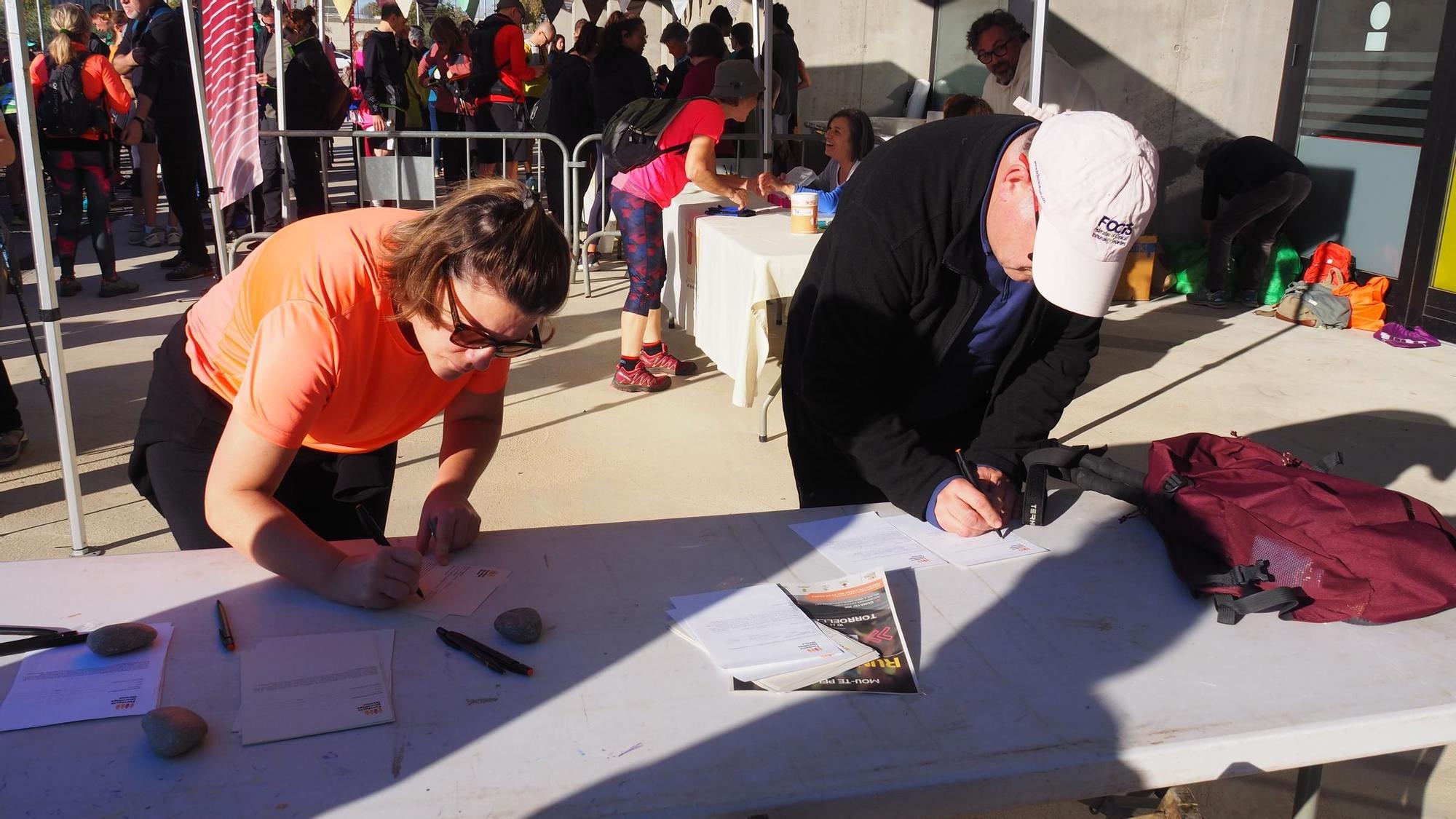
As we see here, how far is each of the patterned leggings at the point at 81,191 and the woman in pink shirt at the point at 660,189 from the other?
3975mm

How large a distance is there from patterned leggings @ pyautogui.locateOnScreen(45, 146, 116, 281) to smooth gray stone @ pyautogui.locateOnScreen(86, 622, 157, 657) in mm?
6400

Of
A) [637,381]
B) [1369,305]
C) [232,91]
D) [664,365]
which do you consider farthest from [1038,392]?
[1369,305]

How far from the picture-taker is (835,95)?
11.0 m

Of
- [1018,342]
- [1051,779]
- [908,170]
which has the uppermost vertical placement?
[908,170]

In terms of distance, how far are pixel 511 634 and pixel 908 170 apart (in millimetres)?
1097

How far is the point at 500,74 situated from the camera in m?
9.77

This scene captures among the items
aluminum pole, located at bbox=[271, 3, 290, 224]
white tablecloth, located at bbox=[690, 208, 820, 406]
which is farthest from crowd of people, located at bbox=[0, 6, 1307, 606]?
aluminum pole, located at bbox=[271, 3, 290, 224]

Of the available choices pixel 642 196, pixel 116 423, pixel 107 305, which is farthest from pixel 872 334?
pixel 107 305

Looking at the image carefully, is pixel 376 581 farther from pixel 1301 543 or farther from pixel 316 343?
pixel 1301 543

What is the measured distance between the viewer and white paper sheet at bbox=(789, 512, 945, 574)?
181cm

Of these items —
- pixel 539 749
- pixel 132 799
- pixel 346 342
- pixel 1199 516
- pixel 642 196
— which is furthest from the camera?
pixel 642 196

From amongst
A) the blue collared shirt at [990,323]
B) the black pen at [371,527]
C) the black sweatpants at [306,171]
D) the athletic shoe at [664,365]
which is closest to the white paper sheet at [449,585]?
the black pen at [371,527]

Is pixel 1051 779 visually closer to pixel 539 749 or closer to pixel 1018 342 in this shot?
pixel 539 749

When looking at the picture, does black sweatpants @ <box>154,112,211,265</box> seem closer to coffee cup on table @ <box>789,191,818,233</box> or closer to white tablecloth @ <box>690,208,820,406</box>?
white tablecloth @ <box>690,208,820,406</box>
